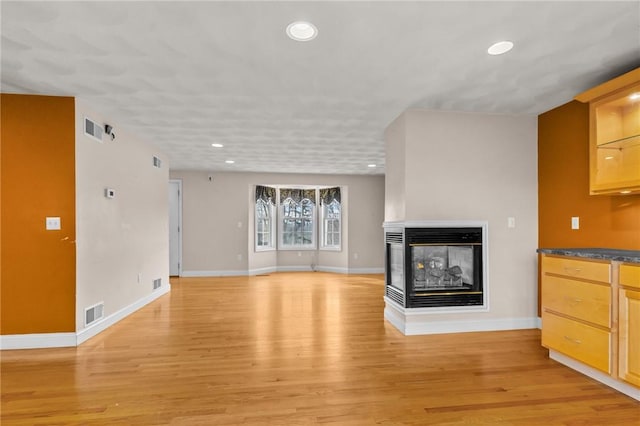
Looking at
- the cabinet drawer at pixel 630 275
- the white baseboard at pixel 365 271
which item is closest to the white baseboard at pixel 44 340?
the cabinet drawer at pixel 630 275

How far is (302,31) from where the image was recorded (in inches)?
85.7

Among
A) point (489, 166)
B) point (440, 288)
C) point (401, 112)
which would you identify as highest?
point (401, 112)

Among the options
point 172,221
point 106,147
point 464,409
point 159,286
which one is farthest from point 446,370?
point 172,221

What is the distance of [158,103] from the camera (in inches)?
135

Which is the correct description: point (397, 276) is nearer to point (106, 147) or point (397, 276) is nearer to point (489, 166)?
point (489, 166)

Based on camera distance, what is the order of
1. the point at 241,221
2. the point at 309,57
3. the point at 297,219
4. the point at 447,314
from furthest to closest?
the point at 297,219, the point at 241,221, the point at 447,314, the point at 309,57

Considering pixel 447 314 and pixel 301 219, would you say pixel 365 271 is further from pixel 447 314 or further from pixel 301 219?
pixel 447 314

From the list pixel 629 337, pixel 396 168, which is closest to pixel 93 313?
pixel 396 168

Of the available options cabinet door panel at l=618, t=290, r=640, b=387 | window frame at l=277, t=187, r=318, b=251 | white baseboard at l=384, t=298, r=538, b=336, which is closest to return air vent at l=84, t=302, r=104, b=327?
white baseboard at l=384, t=298, r=538, b=336

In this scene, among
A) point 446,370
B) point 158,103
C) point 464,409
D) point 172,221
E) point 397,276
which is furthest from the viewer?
point 172,221

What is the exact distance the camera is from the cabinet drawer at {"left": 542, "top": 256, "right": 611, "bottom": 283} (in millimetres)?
2410

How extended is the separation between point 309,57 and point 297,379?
2.49 meters

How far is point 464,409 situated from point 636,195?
2368mm

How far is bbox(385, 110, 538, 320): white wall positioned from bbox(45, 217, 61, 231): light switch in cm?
362
